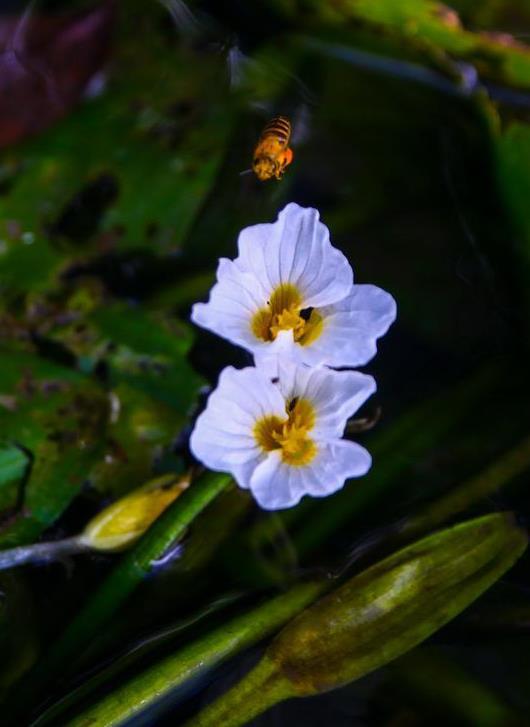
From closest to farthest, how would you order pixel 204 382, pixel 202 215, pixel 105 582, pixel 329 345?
pixel 329 345, pixel 105 582, pixel 204 382, pixel 202 215

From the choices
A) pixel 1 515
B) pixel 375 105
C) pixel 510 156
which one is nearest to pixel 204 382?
pixel 1 515

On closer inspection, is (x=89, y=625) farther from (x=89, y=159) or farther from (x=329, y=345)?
(x=89, y=159)

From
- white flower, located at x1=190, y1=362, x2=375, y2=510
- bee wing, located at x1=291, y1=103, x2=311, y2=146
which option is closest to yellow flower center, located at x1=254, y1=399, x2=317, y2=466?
white flower, located at x1=190, y1=362, x2=375, y2=510

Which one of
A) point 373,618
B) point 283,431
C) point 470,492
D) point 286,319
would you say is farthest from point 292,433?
point 470,492

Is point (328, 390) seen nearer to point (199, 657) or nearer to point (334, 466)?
point (334, 466)

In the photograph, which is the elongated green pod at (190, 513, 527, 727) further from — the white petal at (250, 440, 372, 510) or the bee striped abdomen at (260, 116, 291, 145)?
the bee striped abdomen at (260, 116, 291, 145)

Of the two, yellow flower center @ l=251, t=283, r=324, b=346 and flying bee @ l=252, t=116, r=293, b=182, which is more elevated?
flying bee @ l=252, t=116, r=293, b=182
